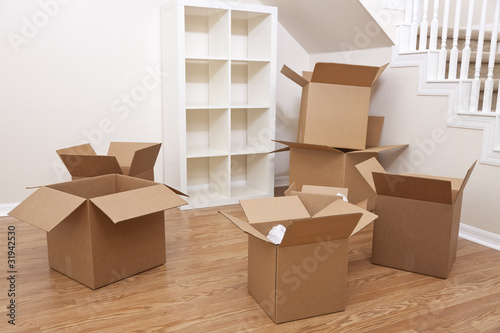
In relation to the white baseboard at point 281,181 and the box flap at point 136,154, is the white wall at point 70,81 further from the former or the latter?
the white baseboard at point 281,181

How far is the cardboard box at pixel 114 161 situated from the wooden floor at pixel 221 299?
434 mm

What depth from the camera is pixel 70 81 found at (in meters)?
2.73

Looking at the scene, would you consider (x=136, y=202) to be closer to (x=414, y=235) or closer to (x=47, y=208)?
(x=47, y=208)

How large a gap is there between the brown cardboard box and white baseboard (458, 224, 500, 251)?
52cm

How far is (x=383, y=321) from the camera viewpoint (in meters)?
1.51

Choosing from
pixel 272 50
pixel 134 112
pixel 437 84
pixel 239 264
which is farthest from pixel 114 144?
pixel 437 84

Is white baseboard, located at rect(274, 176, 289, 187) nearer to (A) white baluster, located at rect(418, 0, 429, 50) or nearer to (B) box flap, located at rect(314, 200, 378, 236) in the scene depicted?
(A) white baluster, located at rect(418, 0, 429, 50)

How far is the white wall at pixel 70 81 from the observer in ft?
8.48

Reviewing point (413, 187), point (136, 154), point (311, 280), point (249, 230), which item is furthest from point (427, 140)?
point (136, 154)

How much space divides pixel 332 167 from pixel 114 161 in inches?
48.3

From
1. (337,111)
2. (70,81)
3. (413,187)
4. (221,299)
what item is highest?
(70,81)

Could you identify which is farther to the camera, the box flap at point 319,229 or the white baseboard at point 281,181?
the white baseboard at point 281,181

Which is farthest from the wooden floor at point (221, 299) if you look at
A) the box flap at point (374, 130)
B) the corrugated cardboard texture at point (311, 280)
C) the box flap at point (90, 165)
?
the box flap at point (374, 130)

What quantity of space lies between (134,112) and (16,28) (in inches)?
32.5
